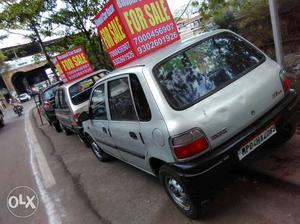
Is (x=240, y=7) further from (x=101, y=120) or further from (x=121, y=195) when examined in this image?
(x=121, y=195)

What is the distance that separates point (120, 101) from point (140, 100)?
2.19ft

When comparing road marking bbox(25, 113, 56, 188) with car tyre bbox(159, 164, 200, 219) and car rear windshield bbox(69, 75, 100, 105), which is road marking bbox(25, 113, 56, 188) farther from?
car tyre bbox(159, 164, 200, 219)

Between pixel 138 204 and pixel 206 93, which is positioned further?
pixel 138 204

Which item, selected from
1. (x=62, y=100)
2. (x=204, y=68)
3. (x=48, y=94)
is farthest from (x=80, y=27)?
(x=204, y=68)

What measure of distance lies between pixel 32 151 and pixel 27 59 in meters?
50.9

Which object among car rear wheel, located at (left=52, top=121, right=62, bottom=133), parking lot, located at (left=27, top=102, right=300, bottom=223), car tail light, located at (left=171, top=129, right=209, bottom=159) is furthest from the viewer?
car rear wheel, located at (left=52, top=121, right=62, bottom=133)

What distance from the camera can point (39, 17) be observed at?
1430 centimetres

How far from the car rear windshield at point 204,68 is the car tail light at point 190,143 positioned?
11.3 inches

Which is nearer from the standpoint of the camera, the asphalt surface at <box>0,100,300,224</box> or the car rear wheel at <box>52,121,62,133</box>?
the asphalt surface at <box>0,100,300,224</box>

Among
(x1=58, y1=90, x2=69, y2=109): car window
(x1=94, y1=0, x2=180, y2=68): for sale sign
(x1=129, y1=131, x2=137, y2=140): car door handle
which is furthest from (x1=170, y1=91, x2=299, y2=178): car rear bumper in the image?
(x1=58, y1=90, x2=69, y2=109): car window

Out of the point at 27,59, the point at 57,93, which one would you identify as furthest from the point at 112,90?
the point at 27,59

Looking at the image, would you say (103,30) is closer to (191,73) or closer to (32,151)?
(191,73)
